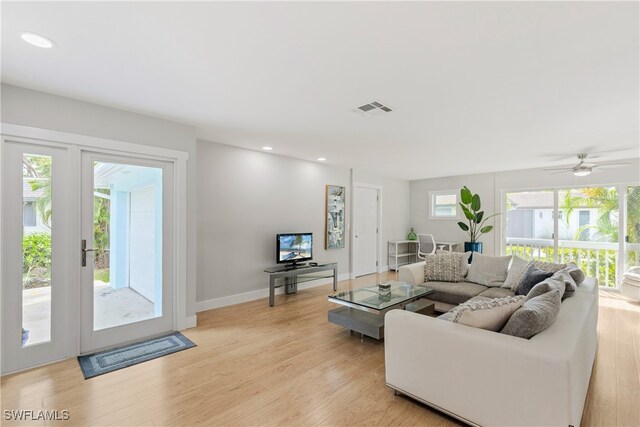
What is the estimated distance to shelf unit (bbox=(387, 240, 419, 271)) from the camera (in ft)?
23.7

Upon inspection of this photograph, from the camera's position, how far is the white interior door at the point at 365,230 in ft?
20.9

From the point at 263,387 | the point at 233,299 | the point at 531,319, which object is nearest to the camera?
the point at 531,319

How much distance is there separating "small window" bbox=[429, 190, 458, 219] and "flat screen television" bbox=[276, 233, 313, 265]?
4000mm

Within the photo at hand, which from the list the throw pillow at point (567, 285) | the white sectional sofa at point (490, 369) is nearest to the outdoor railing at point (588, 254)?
the throw pillow at point (567, 285)

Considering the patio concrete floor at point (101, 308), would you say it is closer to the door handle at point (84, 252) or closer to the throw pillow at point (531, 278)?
the door handle at point (84, 252)

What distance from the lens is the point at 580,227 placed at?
5680 mm

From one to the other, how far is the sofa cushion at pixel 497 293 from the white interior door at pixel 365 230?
295 cm

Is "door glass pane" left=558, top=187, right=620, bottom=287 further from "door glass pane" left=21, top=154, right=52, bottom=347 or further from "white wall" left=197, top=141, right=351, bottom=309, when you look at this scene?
"door glass pane" left=21, top=154, right=52, bottom=347

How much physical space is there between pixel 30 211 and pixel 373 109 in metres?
3.24

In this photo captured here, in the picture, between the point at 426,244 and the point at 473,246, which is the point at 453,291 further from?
the point at 426,244

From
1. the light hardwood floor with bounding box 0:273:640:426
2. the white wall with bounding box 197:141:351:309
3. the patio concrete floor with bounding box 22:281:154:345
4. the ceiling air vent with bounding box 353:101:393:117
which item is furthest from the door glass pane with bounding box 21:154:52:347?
the ceiling air vent with bounding box 353:101:393:117

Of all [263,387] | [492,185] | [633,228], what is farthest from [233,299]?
[633,228]

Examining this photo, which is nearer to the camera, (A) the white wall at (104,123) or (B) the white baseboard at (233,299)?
(A) the white wall at (104,123)

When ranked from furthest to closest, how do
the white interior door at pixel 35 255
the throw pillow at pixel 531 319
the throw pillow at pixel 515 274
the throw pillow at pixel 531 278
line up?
the throw pillow at pixel 515 274 → the throw pillow at pixel 531 278 → the white interior door at pixel 35 255 → the throw pillow at pixel 531 319
